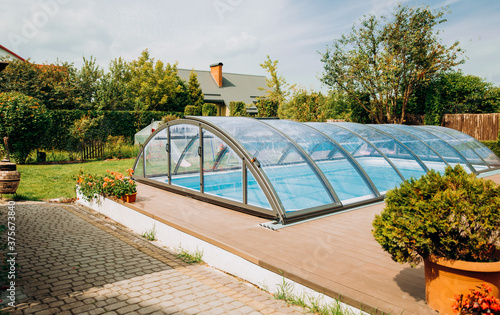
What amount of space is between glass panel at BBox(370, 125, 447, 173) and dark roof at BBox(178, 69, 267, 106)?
97.3 feet

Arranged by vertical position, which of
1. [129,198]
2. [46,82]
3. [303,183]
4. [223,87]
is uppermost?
[223,87]

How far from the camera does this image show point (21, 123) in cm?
1327

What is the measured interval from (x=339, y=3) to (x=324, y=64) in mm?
8920

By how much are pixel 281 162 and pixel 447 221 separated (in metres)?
3.36

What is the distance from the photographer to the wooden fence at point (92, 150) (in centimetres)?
1612

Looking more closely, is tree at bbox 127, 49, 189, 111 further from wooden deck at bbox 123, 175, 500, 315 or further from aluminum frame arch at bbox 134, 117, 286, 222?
wooden deck at bbox 123, 175, 500, 315

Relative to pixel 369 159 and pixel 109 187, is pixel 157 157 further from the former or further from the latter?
pixel 369 159

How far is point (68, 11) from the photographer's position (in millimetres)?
6488

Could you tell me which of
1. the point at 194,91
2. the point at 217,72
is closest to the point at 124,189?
the point at 194,91

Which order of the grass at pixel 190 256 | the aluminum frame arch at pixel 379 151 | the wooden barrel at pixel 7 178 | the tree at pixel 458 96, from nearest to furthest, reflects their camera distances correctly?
the grass at pixel 190 256, the aluminum frame arch at pixel 379 151, the wooden barrel at pixel 7 178, the tree at pixel 458 96

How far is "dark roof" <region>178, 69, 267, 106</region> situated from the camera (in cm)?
3866

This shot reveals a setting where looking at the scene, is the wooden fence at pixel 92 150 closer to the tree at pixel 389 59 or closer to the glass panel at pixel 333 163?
the glass panel at pixel 333 163

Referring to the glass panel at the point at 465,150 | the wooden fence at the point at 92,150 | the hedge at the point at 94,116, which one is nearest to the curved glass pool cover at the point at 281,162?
the glass panel at the point at 465,150

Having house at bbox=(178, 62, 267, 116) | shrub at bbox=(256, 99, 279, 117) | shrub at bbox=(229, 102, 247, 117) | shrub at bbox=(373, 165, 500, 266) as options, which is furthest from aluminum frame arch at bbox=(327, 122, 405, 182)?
house at bbox=(178, 62, 267, 116)
